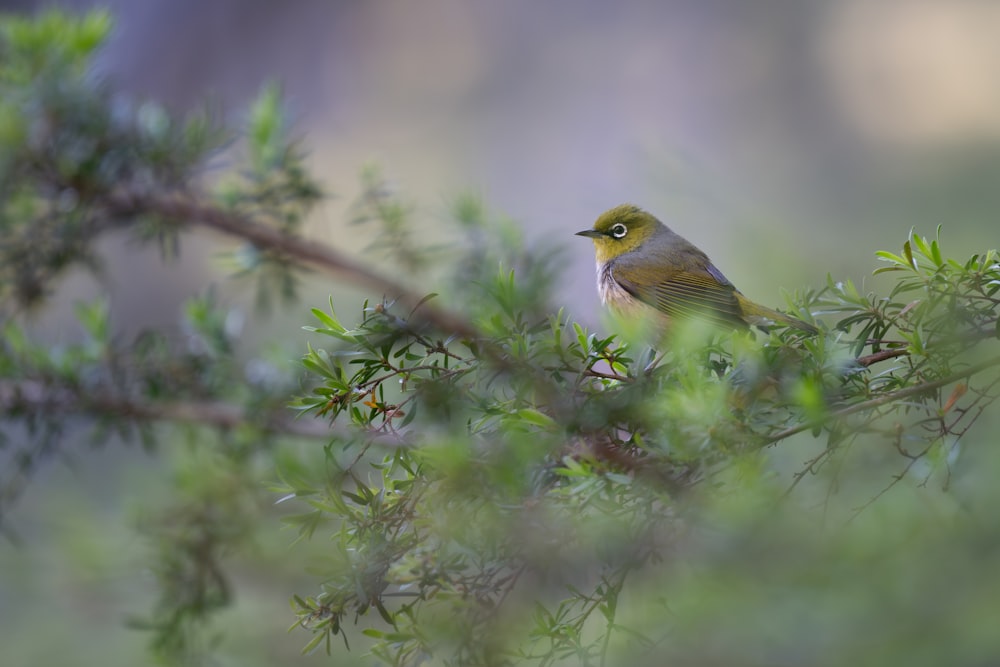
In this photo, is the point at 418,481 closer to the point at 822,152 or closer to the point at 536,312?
the point at 536,312

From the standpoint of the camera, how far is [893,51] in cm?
564

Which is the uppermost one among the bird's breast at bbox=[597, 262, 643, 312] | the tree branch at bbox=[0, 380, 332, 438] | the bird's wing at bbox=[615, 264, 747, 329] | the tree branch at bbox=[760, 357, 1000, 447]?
the bird's breast at bbox=[597, 262, 643, 312]

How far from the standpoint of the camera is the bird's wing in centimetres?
163

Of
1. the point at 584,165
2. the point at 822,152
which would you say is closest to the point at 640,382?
the point at 584,165

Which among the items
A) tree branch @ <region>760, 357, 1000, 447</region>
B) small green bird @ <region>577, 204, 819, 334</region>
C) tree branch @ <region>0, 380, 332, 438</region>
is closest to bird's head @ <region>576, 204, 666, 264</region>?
small green bird @ <region>577, 204, 819, 334</region>

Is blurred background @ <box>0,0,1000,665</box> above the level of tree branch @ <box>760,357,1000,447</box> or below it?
above

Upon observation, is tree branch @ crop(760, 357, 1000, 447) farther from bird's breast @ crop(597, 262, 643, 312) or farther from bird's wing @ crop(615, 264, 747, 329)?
bird's breast @ crop(597, 262, 643, 312)

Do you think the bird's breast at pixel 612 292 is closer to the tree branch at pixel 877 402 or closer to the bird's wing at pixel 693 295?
the bird's wing at pixel 693 295

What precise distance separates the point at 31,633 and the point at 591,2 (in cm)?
462

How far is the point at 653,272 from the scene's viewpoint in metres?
1.88

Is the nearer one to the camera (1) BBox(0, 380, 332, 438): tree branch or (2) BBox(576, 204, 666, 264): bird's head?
(1) BBox(0, 380, 332, 438): tree branch

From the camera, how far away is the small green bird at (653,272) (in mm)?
1705

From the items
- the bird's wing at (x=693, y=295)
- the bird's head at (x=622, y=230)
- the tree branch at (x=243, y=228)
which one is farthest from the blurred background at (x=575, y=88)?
the tree branch at (x=243, y=228)

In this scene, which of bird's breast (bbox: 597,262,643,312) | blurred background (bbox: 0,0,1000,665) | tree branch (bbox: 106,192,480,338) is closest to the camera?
tree branch (bbox: 106,192,480,338)
